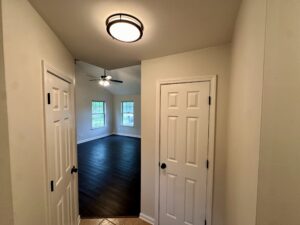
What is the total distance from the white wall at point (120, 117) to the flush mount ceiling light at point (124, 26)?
653 cm

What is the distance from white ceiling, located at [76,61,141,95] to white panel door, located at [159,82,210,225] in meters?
3.11

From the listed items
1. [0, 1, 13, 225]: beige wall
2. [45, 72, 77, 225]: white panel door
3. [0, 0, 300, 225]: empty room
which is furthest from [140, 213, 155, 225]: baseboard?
[0, 1, 13, 225]: beige wall

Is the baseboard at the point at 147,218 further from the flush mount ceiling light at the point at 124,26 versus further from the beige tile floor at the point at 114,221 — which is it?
the flush mount ceiling light at the point at 124,26

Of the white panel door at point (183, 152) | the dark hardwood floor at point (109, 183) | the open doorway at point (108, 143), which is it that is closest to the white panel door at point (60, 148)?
the dark hardwood floor at point (109, 183)

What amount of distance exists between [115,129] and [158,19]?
26.8 ft

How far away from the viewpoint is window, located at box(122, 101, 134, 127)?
8.28 metres

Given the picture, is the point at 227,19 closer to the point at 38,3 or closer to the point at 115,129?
the point at 38,3

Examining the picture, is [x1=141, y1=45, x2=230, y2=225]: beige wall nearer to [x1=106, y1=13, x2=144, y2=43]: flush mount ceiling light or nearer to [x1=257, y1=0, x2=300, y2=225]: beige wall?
[x1=106, y1=13, x2=144, y2=43]: flush mount ceiling light

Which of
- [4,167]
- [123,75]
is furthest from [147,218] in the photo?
[123,75]

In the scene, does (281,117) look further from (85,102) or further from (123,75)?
(85,102)

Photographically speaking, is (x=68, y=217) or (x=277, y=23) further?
(x=68, y=217)

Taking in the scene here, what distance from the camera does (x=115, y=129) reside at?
8.94 meters

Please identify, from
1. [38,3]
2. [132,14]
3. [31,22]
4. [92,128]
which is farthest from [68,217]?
[92,128]

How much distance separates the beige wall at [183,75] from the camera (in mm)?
1723
